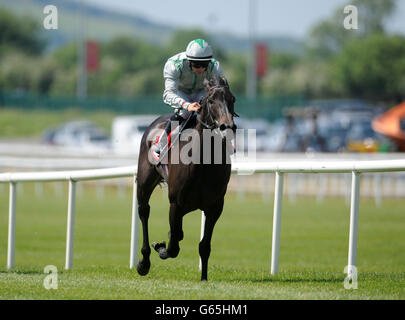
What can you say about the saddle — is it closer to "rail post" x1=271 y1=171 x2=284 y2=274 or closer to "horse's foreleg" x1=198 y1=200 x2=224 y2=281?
"horse's foreleg" x1=198 y1=200 x2=224 y2=281

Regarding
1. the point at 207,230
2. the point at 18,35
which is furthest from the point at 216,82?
the point at 18,35

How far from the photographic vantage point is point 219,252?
1327 cm

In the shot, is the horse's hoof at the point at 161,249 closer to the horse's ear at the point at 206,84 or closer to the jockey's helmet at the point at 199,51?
the horse's ear at the point at 206,84

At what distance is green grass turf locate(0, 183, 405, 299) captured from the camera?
6.85m

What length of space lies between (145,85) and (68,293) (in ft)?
243

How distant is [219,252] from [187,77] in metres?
5.74

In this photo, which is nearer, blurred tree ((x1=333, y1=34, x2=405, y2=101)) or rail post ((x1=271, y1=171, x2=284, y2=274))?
rail post ((x1=271, y1=171, x2=284, y2=274))

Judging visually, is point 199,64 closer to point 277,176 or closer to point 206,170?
point 206,170

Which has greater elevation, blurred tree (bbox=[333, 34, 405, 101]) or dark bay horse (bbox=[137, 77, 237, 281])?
blurred tree (bbox=[333, 34, 405, 101])

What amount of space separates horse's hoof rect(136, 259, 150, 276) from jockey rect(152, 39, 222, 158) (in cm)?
100

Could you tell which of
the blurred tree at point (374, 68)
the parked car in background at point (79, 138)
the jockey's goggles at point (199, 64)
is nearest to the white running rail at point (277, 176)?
the jockey's goggles at point (199, 64)

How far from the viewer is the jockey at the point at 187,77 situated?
24.7 feet

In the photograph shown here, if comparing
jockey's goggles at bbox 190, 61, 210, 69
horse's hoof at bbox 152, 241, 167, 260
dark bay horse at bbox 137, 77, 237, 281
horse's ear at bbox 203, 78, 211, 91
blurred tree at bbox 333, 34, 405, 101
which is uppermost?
blurred tree at bbox 333, 34, 405, 101

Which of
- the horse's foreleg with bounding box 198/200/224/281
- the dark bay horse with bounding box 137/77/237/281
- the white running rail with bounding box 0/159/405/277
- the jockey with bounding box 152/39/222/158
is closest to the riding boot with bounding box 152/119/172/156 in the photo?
the jockey with bounding box 152/39/222/158
